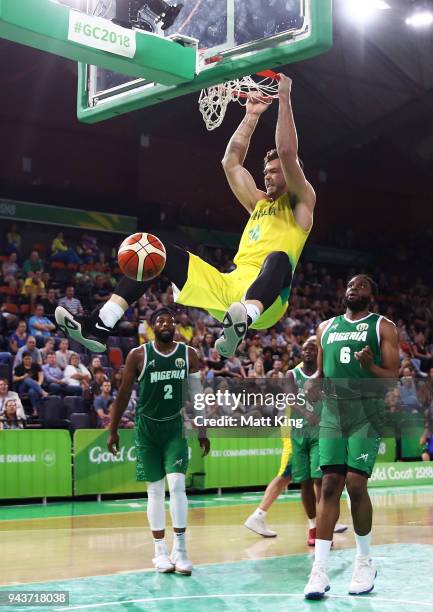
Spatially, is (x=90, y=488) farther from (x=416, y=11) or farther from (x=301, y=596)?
(x=416, y=11)

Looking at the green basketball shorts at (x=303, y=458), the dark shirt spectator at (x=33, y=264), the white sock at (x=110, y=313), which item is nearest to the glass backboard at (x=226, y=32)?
the white sock at (x=110, y=313)

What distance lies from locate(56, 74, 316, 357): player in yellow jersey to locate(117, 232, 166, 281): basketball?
17 centimetres

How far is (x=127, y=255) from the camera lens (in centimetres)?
548

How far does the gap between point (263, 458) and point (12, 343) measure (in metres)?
5.11

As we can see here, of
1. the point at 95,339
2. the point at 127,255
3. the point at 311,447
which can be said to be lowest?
the point at 311,447

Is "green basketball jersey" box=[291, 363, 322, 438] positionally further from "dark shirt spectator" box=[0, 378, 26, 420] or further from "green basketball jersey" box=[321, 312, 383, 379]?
"dark shirt spectator" box=[0, 378, 26, 420]

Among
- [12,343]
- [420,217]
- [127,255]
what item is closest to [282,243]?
[127,255]

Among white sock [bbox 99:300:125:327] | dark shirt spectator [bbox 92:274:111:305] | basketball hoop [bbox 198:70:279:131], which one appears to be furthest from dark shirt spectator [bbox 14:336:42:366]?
white sock [bbox 99:300:125:327]

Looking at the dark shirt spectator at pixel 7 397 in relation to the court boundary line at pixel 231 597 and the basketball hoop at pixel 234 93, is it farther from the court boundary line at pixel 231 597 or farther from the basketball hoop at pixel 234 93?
the basketball hoop at pixel 234 93

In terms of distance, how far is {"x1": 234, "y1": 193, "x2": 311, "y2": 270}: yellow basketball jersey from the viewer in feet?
19.7

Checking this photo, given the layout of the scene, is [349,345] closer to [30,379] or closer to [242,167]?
[242,167]

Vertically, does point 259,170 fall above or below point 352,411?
above

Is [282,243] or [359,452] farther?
[359,452]

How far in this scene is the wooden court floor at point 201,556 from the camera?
7.20 metres
